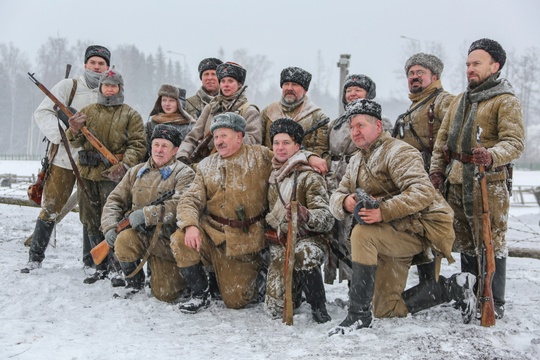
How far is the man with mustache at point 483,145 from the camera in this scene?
4047mm

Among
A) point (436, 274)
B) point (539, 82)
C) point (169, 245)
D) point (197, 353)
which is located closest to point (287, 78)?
point (169, 245)

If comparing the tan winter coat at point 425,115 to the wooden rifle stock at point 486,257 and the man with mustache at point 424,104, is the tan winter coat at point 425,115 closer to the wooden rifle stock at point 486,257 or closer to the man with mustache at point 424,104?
the man with mustache at point 424,104

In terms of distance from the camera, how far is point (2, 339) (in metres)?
3.46

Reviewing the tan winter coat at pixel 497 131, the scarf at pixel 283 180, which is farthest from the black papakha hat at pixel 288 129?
the tan winter coat at pixel 497 131

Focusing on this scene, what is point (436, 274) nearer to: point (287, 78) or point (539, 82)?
point (287, 78)

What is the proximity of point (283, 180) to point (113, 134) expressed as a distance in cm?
222

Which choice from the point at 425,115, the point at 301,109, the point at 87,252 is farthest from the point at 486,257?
the point at 87,252

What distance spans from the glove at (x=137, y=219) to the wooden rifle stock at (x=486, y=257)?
2.93 m

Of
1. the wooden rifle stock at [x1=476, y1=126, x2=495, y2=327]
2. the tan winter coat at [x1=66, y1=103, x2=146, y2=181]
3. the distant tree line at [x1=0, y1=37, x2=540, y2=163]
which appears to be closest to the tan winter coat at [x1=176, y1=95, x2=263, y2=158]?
the tan winter coat at [x1=66, y1=103, x2=146, y2=181]

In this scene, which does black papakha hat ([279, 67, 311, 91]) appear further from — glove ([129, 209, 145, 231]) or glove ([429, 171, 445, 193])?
glove ([129, 209, 145, 231])

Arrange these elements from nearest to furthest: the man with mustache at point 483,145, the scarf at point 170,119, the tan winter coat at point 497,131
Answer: the tan winter coat at point 497,131 → the man with mustache at point 483,145 → the scarf at point 170,119

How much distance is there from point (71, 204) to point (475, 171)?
16.0 feet

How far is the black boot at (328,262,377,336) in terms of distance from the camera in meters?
3.77

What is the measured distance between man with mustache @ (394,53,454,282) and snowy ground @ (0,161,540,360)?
1.62 m
